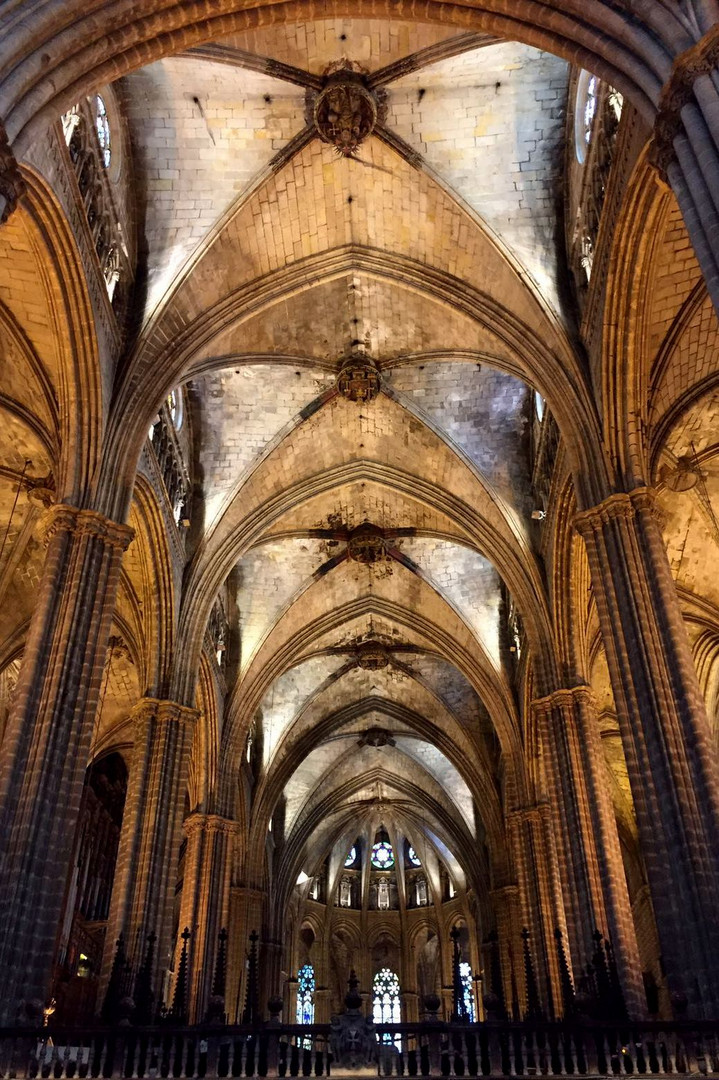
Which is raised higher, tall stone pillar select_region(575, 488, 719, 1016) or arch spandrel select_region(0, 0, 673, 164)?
arch spandrel select_region(0, 0, 673, 164)

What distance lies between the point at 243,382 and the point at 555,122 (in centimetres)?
826

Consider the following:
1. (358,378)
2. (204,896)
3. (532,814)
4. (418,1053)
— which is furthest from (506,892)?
(418,1053)

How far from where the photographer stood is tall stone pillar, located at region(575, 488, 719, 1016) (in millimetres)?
10172

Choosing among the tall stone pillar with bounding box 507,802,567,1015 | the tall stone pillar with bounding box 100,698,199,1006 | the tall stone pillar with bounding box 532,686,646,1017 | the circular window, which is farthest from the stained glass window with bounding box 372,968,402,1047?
the circular window

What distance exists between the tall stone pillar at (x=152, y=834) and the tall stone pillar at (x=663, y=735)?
879 cm

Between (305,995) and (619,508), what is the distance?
31.0 meters

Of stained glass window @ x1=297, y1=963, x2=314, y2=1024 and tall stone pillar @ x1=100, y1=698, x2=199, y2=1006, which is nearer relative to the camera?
tall stone pillar @ x1=100, y1=698, x2=199, y2=1006

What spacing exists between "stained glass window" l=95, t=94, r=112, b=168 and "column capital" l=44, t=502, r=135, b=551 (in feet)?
18.2

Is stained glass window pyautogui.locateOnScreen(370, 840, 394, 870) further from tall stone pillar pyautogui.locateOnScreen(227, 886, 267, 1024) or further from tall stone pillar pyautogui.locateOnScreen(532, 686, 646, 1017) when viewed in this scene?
tall stone pillar pyautogui.locateOnScreen(532, 686, 646, 1017)

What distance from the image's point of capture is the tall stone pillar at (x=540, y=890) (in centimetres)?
1931

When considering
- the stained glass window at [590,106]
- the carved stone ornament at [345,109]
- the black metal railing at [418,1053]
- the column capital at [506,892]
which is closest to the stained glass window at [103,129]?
the carved stone ornament at [345,109]

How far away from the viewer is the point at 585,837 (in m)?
16.0

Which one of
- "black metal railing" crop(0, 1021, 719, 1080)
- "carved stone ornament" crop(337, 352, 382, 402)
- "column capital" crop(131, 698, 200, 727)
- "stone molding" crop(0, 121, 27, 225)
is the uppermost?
"carved stone ornament" crop(337, 352, 382, 402)

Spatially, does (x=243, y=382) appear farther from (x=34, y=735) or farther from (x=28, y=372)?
(x=34, y=735)
